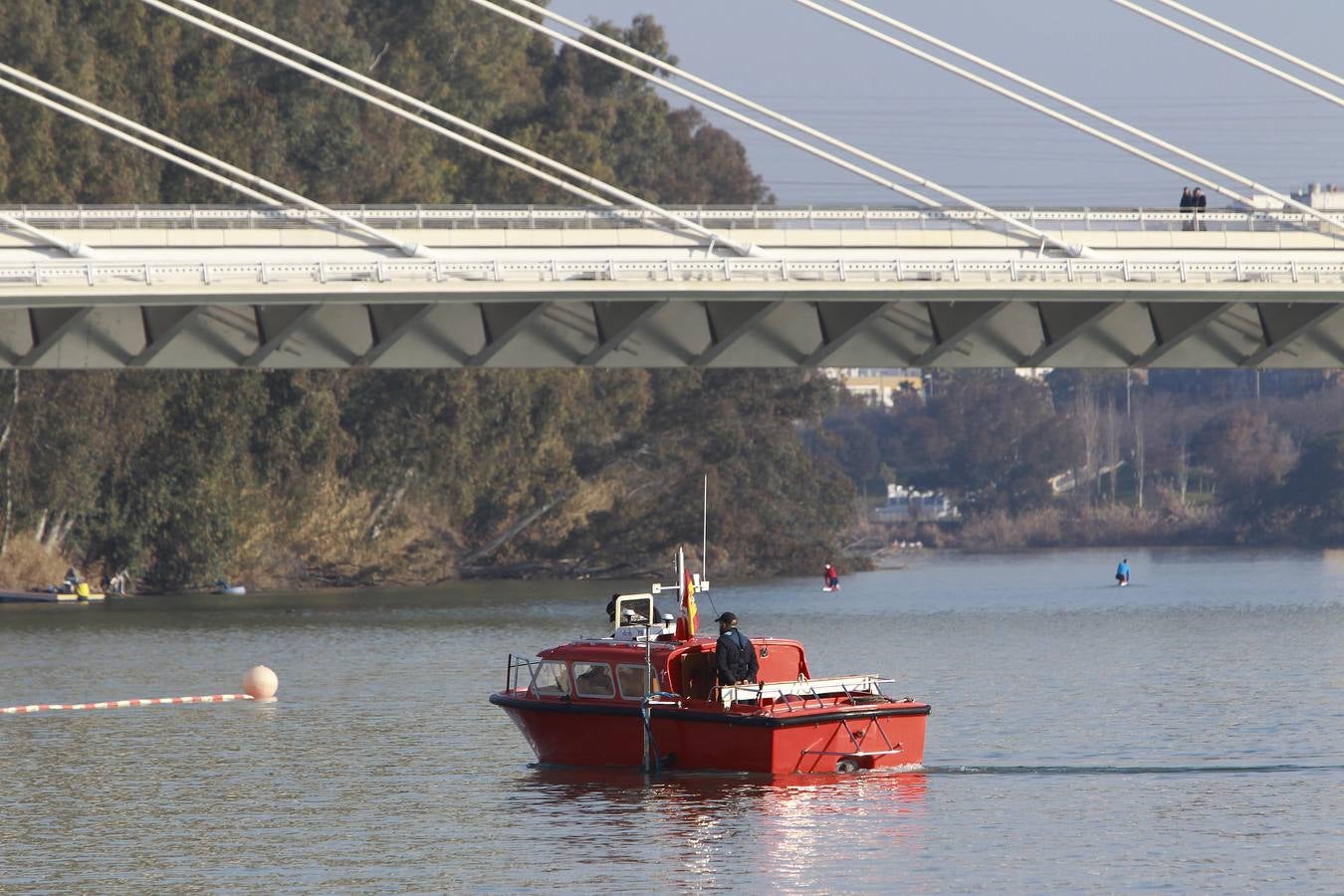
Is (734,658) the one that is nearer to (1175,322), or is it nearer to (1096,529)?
(1175,322)

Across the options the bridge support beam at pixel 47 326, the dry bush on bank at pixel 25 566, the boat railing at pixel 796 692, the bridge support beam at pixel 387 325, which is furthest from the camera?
the dry bush on bank at pixel 25 566

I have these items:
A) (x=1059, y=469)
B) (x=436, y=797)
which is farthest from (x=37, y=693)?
(x=1059, y=469)

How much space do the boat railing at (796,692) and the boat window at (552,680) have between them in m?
2.89

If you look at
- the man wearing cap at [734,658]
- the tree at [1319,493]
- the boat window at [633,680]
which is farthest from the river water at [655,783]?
the tree at [1319,493]

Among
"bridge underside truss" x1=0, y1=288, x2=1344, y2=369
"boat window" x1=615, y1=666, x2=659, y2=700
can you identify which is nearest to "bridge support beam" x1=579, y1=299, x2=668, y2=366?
"bridge underside truss" x1=0, y1=288, x2=1344, y2=369

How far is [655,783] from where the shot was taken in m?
31.0

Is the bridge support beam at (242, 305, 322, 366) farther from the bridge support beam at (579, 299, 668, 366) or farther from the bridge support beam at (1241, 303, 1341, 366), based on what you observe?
the bridge support beam at (1241, 303, 1341, 366)

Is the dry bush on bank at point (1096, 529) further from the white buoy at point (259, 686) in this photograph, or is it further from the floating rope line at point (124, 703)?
the floating rope line at point (124, 703)

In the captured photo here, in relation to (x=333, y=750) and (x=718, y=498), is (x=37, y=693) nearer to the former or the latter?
(x=333, y=750)

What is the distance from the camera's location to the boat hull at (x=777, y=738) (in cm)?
3027

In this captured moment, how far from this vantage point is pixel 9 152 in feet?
250

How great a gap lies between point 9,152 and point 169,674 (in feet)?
105

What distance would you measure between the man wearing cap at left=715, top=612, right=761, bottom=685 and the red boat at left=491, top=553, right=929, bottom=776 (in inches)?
7.3

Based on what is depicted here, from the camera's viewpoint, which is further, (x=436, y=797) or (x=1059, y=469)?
(x=1059, y=469)
